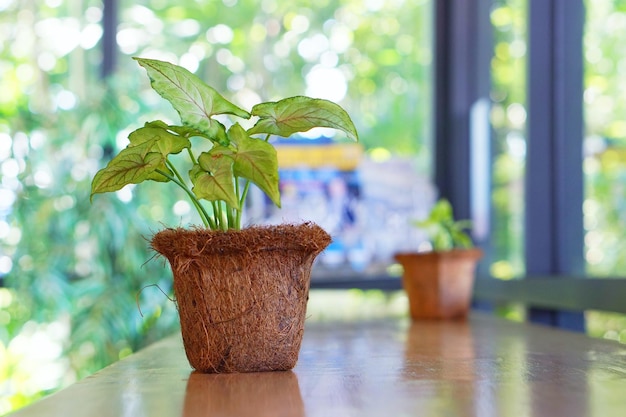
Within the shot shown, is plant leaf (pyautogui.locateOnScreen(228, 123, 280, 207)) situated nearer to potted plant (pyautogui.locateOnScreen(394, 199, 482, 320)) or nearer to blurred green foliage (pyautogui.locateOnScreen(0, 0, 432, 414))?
potted plant (pyautogui.locateOnScreen(394, 199, 482, 320))

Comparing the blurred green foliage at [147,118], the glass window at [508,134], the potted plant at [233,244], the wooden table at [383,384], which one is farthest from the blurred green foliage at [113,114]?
the potted plant at [233,244]

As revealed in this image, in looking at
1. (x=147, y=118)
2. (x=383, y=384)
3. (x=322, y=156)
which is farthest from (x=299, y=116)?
(x=322, y=156)

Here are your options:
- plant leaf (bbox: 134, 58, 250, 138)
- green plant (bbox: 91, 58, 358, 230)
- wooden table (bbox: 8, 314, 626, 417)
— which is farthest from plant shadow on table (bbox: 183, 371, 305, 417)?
plant leaf (bbox: 134, 58, 250, 138)

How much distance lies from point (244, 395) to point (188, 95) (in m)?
0.41

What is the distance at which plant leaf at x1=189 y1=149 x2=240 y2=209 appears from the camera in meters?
1.09

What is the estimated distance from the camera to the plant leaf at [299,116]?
3.76 ft

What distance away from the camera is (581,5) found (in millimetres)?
2385

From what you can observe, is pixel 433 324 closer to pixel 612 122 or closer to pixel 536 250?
pixel 536 250

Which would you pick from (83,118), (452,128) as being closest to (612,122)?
(452,128)

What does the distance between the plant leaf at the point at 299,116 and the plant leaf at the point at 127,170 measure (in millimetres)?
142

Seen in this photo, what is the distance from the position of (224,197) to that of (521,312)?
2237 mm

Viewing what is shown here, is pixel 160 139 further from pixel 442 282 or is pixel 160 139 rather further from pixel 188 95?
pixel 442 282

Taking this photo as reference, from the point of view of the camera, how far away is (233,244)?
116 cm

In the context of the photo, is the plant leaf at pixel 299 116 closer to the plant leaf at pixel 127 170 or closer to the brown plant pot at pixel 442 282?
the plant leaf at pixel 127 170
